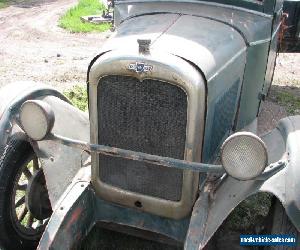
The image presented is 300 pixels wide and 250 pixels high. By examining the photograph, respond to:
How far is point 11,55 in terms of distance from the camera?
32.6ft

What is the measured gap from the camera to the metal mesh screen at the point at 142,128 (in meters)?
2.73

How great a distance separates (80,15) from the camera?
47.4 ft

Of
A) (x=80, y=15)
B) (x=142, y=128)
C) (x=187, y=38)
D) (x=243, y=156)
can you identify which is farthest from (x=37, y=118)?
(x=80, y=15)

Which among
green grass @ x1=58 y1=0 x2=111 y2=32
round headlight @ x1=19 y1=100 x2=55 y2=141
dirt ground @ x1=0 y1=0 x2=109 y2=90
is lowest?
green grass @ x1=58 y1=0 x2=111 y2=32

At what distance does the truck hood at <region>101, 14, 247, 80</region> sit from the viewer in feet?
9.21

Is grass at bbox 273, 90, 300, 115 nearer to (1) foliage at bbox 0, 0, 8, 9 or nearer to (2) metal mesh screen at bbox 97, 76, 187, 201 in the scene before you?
(2) metal mesh screen at bbox 97, 76, 187, 201

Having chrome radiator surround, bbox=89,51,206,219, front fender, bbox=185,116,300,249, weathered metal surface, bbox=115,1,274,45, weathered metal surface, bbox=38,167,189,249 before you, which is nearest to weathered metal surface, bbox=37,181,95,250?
weathered metal surface, bbox=38,167,189,249

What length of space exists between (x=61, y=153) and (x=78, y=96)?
3478mm

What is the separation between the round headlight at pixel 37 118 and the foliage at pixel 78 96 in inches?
138

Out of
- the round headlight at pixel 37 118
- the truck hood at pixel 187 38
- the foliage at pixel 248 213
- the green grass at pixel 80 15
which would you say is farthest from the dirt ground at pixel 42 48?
the round headlight at pixel 37 118

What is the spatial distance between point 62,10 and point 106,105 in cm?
1339

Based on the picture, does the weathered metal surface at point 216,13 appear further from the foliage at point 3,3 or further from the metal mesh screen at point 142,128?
the foliage at point 3,3

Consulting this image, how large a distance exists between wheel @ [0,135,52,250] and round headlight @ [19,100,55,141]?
538 millimetres

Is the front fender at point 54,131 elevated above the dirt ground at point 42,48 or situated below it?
above
